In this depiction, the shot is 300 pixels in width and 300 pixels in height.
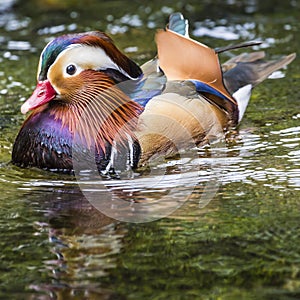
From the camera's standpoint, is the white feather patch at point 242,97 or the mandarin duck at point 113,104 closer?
the mandarin duck at point 113,104

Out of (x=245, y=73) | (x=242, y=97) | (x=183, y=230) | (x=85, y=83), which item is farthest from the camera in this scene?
(x=245, y=73)

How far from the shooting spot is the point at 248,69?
21.0ft

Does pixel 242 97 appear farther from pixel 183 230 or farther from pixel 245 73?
pixel 183 230

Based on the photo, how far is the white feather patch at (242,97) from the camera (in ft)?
19.5

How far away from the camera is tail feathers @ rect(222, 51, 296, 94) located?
6.18 metres

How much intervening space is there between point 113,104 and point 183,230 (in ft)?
4.82

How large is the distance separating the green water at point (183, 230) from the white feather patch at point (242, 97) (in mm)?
82

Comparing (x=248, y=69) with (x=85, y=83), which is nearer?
(x=85, y=83)

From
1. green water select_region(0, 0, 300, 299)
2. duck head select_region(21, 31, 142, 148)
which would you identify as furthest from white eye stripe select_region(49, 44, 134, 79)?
green water select_region(0, 0, 300, 299)

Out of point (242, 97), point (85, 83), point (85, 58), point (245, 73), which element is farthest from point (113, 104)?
point (245, 73)

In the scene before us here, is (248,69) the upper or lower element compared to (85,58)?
lower

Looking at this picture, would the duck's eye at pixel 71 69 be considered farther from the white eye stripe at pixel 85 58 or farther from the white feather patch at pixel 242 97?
the white feather patch at pixel 242 97

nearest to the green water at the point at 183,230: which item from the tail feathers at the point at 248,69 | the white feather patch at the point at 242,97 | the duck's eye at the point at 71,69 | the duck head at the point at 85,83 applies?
the white feather patch at the point at 242,97

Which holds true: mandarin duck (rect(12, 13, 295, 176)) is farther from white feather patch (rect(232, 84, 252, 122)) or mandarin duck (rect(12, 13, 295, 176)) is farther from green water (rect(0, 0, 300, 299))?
white feather patch (rect(232, 84, 252, 122))
